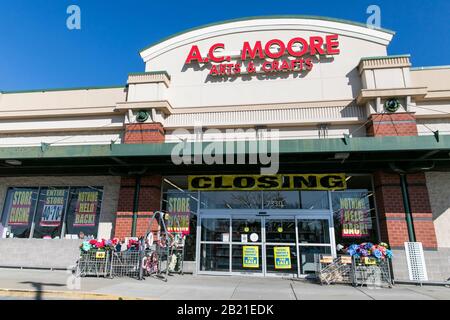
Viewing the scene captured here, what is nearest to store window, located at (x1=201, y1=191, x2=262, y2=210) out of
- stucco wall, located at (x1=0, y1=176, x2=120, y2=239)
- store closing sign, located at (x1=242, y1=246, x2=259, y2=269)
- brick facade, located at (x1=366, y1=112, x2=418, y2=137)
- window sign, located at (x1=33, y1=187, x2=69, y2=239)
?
store closing sign, located at (x1=242, y1=246, x2=259, y2=269)

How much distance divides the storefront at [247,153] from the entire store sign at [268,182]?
0.18ft

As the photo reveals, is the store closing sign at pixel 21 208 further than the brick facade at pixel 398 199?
Yes

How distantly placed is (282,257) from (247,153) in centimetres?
432

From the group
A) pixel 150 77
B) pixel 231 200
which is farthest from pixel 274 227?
pixel 150 77

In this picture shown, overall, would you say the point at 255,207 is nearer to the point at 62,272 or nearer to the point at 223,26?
the point at 62,272

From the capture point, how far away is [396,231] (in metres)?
10.7

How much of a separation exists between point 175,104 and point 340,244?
9031 mm

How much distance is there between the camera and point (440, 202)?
1118 cm

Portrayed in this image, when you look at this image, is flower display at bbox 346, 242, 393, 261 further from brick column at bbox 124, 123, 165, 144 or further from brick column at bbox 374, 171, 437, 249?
brick column at bbox 124, 123, 165, 144

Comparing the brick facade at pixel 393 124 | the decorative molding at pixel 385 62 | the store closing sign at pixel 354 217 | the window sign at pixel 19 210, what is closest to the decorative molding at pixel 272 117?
the brick facade at pixel 393 124

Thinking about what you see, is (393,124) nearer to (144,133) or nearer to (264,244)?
(264,244)

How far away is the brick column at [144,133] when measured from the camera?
12.8 m

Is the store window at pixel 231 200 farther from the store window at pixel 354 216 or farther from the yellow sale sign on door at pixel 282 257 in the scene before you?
the store window at pixel 354 216
